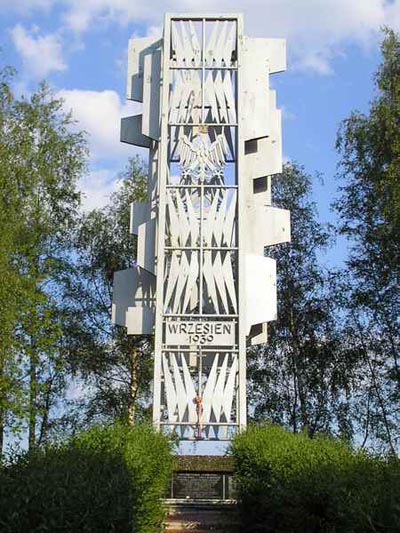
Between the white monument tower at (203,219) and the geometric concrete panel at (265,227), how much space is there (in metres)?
0.02

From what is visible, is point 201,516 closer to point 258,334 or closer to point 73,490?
point 258,334

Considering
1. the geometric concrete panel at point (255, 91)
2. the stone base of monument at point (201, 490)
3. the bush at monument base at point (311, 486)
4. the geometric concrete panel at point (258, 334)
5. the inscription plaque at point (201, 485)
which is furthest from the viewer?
the geometric concrete panel at point (258, 334)

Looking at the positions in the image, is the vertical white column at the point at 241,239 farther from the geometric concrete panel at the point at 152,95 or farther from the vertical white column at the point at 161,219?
the geometric concrete panel at the point at 152,95

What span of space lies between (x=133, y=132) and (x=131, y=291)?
3.61m

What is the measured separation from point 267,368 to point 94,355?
4.95 meters

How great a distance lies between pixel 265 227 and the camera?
56.9ft

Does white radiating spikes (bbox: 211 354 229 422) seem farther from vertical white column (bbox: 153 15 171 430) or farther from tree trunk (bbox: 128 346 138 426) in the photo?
tree trunk (bbox: 128 346 138 426)

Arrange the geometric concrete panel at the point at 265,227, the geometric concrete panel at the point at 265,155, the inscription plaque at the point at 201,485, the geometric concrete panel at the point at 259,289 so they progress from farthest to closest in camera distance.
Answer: the geometric concrete panel at the point at 265,155 → the geometric concrete panel at the point at 265,227 → the geometric concrete panel at the point at 259,289 → the inscription plaque at the point at 201,485

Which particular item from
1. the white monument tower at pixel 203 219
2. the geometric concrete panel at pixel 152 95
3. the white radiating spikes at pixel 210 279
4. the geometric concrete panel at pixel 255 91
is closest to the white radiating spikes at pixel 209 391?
the white monument tower at pixel 203 219

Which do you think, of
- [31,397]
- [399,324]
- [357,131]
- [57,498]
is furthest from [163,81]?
[57,498]

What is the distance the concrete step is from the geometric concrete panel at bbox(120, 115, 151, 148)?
8.05 meters

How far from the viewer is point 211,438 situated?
15.9 m

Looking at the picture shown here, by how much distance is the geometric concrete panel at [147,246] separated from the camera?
16953 mm

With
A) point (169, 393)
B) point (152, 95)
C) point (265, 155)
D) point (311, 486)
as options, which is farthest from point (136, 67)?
point (311, 486)
